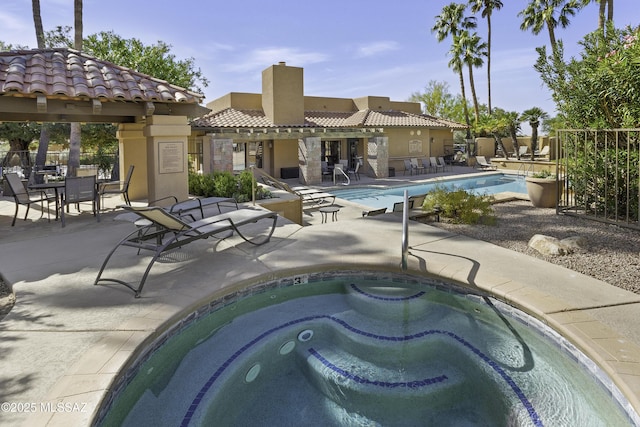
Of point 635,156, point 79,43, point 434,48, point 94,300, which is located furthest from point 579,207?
point 434,48

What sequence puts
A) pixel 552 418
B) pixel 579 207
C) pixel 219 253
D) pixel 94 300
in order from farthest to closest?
pixel 579 207 < pixel 219 253 < pixel 94 300 < pixel 552 418

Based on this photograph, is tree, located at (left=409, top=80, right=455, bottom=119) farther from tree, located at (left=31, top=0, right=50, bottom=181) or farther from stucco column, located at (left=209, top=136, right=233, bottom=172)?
tree, located at (left=31, top=0, right=50, bottom=181)

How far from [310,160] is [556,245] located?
16556mm

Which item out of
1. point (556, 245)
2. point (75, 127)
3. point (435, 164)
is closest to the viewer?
point (556, 245)

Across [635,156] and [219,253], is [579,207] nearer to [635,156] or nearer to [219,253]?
[635,156]

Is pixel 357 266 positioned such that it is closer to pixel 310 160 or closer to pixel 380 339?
pixel 380 339

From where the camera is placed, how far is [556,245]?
645 cm

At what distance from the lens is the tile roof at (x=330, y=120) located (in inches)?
864

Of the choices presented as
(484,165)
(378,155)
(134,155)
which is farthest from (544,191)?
(484,165)

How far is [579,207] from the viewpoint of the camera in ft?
30.0

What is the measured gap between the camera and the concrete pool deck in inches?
127

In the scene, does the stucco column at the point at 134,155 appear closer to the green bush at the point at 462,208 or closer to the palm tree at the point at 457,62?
the green bush at the point at 462,208

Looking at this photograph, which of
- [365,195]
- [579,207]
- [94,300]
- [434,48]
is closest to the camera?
[94,300]

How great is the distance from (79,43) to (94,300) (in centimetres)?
1506
